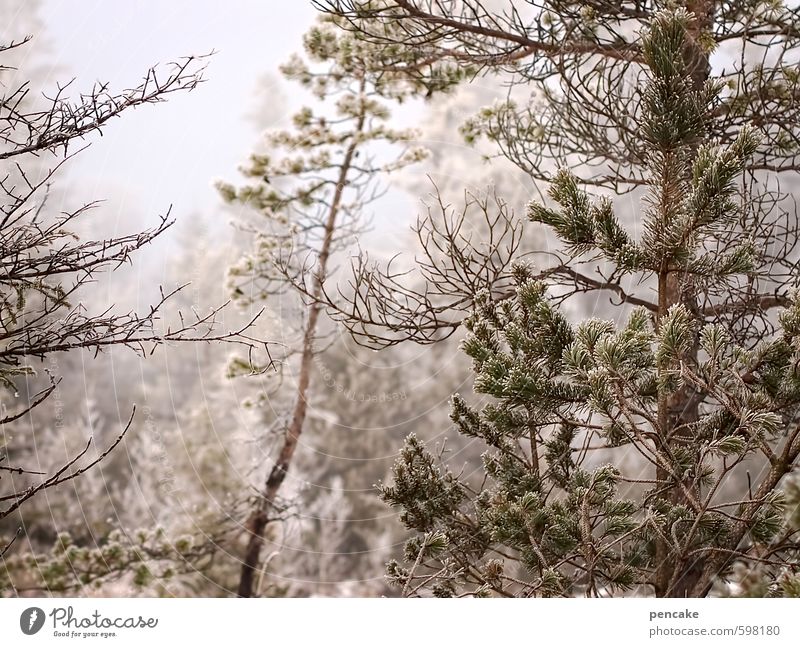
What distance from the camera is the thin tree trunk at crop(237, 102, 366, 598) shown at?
2.64 m

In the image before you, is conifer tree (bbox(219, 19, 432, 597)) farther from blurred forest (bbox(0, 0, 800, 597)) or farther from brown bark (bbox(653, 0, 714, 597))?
brown bark (bbox(653, 0, 714, 597))

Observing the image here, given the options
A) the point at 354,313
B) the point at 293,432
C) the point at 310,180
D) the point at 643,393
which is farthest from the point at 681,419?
the point at 310,180

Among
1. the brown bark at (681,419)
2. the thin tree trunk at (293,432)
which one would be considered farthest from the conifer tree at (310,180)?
the brown bark at (681,419)

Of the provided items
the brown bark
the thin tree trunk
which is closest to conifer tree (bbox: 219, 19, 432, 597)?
the thin tree trunk

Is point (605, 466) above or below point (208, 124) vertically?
below

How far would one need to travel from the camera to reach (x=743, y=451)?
1.17 metres

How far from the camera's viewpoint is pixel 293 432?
104 inches

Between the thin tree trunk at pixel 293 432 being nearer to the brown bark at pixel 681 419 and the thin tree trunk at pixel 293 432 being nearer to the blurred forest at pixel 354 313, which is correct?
the blurred forest at pixel 354 313

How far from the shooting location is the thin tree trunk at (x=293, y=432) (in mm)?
2639

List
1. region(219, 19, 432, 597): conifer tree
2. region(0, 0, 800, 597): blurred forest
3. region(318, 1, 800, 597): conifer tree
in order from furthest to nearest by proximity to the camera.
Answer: region(219, 19, 432, 597): conifer tree, region(0, 0, 800, 597): blurred forest, region(318, 1, 800, 597): conifer tree

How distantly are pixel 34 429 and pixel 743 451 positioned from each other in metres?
3.63

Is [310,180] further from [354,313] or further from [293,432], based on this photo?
[354,313]
